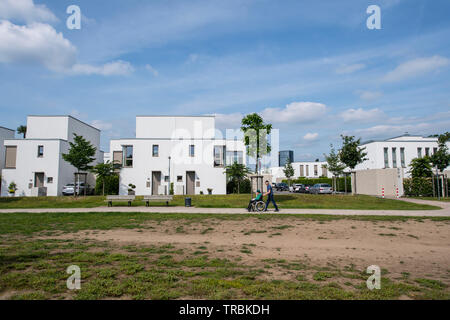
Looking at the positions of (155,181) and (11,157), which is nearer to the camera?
(155,181)

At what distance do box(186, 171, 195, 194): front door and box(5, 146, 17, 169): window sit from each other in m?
19.2

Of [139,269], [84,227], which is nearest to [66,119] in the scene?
[84,227]

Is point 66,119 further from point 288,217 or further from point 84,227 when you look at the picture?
point 288,217

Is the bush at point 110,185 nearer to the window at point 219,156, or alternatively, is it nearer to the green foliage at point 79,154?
the green foliage at point 79,154

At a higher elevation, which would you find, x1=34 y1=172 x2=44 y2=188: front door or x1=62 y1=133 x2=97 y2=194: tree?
x1=62 y1=133 x2=97 y2=194: tree

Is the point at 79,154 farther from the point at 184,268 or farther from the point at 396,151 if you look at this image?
the point at 396,151

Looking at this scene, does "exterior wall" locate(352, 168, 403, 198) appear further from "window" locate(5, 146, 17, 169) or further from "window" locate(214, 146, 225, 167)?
"window" locate(5, 146, 17, 169)

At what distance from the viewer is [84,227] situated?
32.8 ft

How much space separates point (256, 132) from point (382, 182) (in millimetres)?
19597

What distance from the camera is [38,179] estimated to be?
95.6ft

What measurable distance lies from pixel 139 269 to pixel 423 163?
3220 cm

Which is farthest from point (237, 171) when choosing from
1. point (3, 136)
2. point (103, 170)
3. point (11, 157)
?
point (3, 136)

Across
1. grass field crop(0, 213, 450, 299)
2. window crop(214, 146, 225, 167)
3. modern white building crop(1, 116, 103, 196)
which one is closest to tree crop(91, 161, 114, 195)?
modern white building crop(1, 116, 103, 196)

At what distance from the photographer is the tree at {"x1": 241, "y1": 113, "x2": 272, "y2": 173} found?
19.5m
